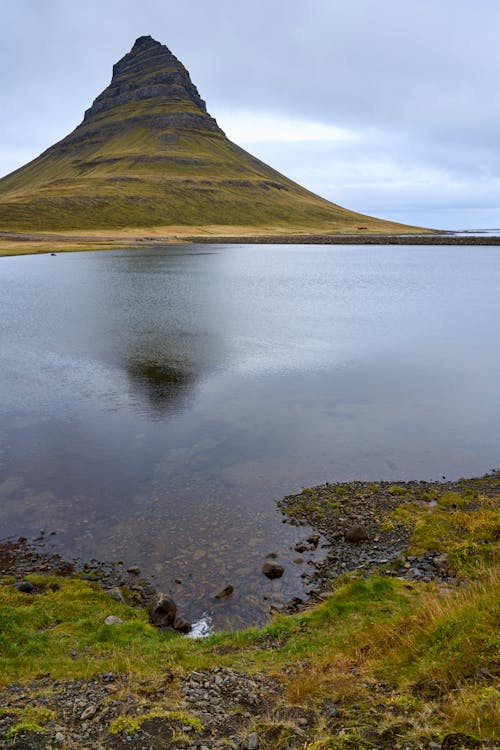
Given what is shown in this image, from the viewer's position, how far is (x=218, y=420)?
27469 millimetres

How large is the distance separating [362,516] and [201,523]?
6081 mm

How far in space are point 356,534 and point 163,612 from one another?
23.7 feet

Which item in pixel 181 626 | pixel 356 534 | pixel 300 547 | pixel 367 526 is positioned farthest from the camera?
pixel 367 526

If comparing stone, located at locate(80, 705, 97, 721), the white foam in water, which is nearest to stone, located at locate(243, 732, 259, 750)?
stone, located at locate(80, 705, 97, 721)

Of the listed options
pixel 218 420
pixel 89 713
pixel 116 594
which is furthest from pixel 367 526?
pixel 89 713

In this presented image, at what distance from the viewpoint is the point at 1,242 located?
508 feet

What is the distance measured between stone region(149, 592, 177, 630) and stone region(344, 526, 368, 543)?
6605mm

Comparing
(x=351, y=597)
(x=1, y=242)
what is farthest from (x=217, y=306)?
(x=1, y=242)

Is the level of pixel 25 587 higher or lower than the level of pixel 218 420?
lower

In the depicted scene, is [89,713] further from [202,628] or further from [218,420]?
[218,420]

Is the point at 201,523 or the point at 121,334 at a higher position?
the point at 121,334

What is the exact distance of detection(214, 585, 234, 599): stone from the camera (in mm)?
14586

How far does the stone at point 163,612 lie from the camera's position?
13.2 metres

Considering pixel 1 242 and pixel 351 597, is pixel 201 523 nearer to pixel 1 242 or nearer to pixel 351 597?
pixel 351 597
